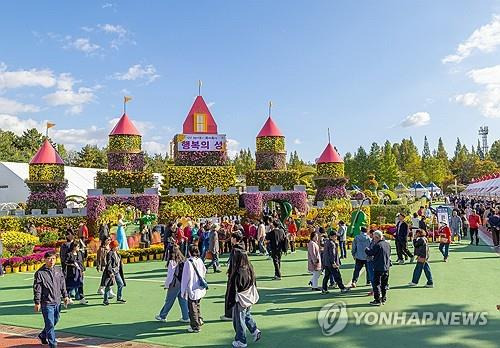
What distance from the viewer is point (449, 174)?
90250mm

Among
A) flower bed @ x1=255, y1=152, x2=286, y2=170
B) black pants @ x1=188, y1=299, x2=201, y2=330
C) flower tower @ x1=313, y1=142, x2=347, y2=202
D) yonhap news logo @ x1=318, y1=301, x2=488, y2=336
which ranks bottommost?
yonhap news logo @ x1=318, y1=301, x2=488, y2=336

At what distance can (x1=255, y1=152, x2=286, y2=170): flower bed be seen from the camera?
98.5ft

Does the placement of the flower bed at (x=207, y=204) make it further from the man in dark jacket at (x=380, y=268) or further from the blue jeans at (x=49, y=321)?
the blue jeans at (x=49, y=321)

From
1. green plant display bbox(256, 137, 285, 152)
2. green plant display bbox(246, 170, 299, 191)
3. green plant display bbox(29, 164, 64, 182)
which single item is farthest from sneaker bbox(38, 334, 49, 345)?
green plant display bbox(256, 137, 285, 152)

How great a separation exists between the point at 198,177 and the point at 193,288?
20.7m

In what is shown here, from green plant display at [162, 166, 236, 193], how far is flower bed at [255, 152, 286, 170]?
2.26 m

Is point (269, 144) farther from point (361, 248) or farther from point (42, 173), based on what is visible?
point (361, 248)

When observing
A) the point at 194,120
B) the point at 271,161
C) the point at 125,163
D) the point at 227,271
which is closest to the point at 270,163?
the point at 271,161

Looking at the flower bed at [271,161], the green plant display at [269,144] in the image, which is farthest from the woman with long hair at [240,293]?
the green plant display at [269,144]

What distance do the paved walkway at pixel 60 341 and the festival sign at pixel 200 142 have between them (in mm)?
21337

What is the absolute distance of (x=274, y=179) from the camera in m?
29.5

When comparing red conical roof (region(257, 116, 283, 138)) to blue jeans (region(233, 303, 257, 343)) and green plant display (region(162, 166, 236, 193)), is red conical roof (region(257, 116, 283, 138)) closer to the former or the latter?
green plant display (region(162, 166, 236, 193))

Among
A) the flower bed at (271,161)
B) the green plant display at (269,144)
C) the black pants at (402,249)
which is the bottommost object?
the black pants at (402,249)

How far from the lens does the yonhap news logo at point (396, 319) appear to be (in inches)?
320
